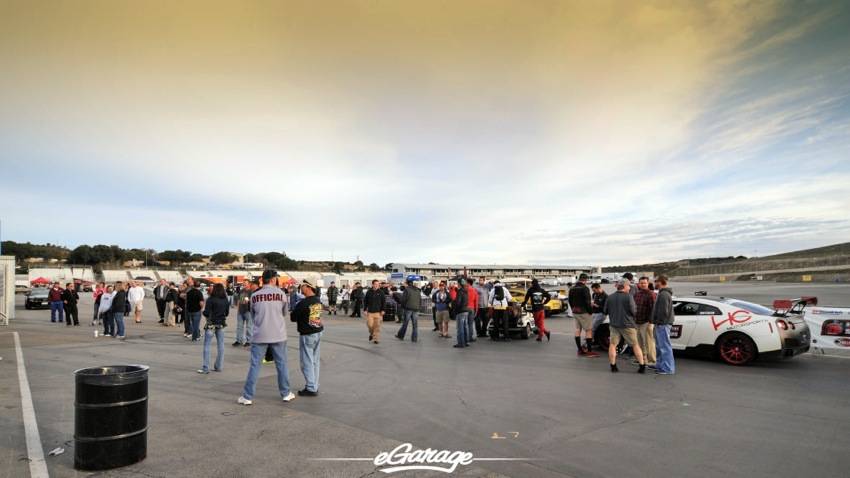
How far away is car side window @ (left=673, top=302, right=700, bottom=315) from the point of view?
1111cm

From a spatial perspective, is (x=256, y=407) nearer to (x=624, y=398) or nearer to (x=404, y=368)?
(x=404, y=368)

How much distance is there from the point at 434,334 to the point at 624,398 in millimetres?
10170

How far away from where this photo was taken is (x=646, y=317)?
9844 millimetres

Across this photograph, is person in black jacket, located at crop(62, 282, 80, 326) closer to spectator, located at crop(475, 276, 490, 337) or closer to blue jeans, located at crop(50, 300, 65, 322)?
blue jeans, located at crop(50, 300, 65, 322)

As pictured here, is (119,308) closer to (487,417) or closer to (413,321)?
(413,321)

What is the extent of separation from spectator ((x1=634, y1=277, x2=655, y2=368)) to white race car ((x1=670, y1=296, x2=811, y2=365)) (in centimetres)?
163

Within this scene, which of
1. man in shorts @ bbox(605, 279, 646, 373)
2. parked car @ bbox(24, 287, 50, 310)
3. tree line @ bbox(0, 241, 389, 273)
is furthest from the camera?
tree line @ bbox(0, 241, 389, 273)

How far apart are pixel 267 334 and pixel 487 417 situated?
333 centimetres

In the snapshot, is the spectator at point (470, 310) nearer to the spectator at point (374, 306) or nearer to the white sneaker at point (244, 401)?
the spectator at point (374, 306)

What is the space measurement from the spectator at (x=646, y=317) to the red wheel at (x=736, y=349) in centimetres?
179

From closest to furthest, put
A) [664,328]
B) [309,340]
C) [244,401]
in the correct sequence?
[244,401]
[309,340]
[664,328]

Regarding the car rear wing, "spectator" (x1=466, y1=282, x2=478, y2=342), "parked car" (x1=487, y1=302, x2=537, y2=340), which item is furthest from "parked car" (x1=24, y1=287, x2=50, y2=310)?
the car rear wing

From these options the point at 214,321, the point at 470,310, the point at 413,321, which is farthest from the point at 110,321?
the point at 470,310

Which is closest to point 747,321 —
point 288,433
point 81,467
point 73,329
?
point 288,433
